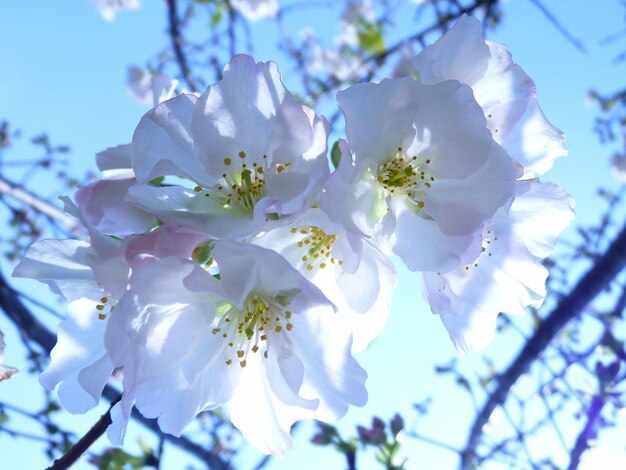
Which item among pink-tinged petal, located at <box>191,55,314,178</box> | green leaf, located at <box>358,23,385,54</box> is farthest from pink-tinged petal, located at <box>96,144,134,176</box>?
green leaf, located at <box>358,23,385,54</box>

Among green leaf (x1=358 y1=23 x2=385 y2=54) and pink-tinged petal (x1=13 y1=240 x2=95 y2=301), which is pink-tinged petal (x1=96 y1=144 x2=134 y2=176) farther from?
green leaf (x1=358 y1=23 x2=385 y2=54)

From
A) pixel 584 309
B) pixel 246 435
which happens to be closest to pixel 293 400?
pixel 246 435

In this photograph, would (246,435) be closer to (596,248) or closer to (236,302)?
(236,302)

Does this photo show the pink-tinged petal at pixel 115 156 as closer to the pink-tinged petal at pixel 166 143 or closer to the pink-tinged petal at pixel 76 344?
the pink-tinged petal at pixel 166 143

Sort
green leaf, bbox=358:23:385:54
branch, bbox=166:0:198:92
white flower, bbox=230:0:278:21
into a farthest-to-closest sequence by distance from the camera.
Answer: white flower, bbox=230:0:278:21 → green leaf, bbox=358:23:385:54 → branch, bbox=166:0:198:92

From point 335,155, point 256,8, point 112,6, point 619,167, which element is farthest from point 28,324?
point 619,167

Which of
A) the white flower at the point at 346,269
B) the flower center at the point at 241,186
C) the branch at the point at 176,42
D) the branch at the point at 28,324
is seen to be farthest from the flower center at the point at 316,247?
the branch at the point at 176,42

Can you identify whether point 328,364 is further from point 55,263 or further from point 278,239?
point 55,263

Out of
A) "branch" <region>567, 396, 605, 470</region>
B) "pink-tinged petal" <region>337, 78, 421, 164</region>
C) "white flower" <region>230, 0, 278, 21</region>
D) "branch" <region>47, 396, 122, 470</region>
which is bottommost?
"branch" <region>567, 396, 605, 470</region>
